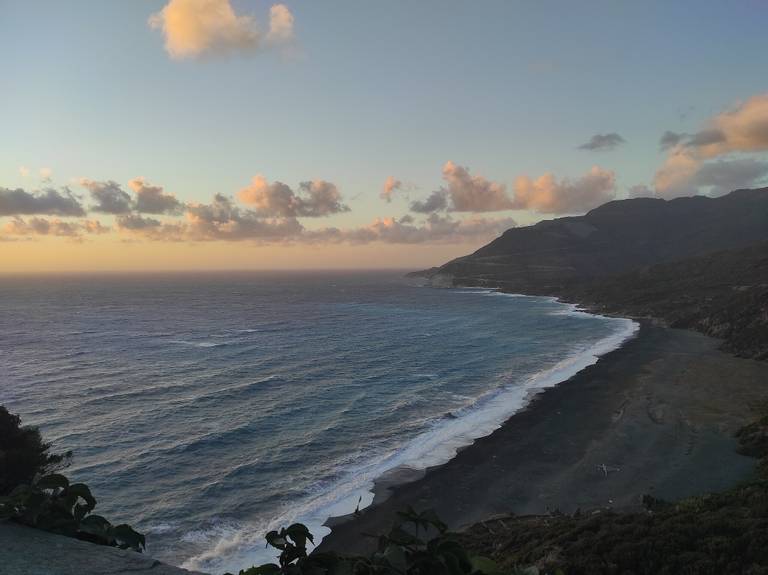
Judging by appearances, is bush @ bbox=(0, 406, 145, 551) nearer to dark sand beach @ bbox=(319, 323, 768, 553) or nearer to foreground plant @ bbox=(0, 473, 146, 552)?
foreground plant @ bbox=(0, 473, 146, 552)

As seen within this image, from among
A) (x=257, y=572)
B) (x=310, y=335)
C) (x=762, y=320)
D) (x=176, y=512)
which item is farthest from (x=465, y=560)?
(x=762, y=320)

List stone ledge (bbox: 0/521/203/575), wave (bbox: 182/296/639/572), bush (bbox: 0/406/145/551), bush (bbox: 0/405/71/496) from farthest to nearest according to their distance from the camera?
wave (bbox: 182/296/639/572), bush (bbox: 0/405/71/496), bush (bbox: 0/406/145/551), stone ledge (bbox: 0/521/203/575)

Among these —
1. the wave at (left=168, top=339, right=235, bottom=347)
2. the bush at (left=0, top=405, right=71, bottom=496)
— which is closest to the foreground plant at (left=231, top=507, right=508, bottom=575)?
the bush at (left=0, top=405, right=71, bottom=496)

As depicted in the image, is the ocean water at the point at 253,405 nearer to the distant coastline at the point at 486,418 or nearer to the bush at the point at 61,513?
the distant coastline at the point at 486,418

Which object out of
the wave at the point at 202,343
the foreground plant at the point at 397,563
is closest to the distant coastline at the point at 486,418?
the foreground plant at the point at 397,563

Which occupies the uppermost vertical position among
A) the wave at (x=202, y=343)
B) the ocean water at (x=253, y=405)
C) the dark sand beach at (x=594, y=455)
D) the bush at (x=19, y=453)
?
the bush at (x=19, y=453)

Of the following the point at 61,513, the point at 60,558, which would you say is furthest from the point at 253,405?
the point at 60,558
